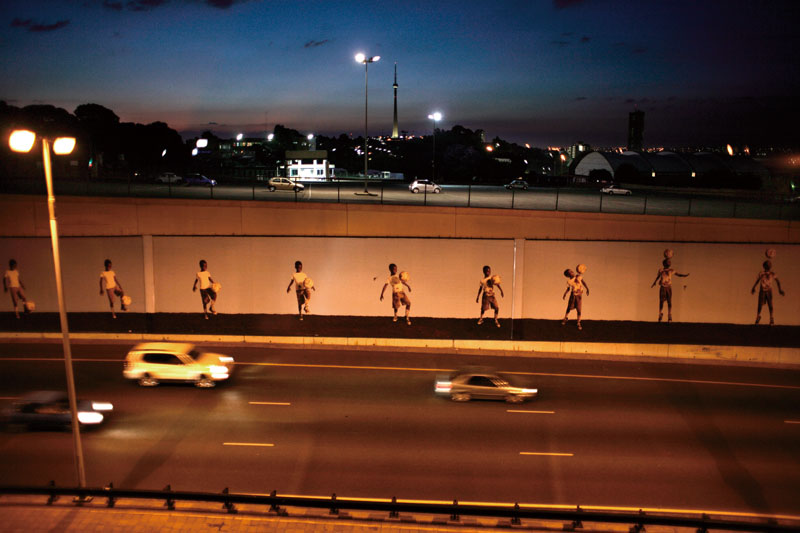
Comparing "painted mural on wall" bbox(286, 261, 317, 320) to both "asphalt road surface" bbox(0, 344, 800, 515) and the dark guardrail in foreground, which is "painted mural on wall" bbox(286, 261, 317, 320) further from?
the dark guardrail in foreground

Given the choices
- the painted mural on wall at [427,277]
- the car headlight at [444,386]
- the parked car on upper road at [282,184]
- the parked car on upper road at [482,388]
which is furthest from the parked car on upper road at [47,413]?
the parked car on upper road at [282,184]

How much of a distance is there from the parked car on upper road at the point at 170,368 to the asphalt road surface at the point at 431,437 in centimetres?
33

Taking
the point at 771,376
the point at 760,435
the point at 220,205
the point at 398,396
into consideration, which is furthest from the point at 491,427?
the point at 220,205

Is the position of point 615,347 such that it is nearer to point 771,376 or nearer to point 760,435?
point 771,376

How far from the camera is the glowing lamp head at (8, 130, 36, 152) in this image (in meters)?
8.31

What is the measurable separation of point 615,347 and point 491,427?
7659mm

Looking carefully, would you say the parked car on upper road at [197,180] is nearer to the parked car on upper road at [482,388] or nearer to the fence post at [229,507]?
the parked car on upper road at [482,388]

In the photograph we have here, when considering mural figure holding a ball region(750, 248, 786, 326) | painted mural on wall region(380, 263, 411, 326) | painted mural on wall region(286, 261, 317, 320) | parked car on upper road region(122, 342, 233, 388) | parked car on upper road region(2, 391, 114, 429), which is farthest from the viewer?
painted mural on wall region(286, 261, 317, 320)

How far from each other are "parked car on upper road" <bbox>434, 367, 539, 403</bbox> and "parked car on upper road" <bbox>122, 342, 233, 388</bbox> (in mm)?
5860

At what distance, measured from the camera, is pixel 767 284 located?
19703 mm

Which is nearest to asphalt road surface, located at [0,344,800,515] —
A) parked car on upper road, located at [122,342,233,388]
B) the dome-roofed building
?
parked car on upper road, located at [122,342,233,388]

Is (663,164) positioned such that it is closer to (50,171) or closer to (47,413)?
(47,413)

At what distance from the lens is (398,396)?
13977 mm

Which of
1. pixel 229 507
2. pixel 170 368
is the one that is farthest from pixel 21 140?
pixel 170 368
